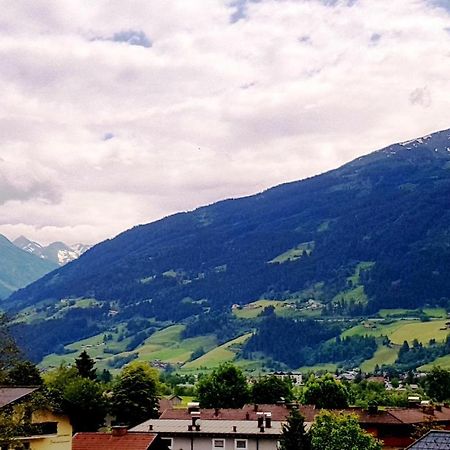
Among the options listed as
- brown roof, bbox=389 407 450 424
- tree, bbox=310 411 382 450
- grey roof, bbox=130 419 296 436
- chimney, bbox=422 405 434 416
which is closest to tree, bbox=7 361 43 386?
grey roof, bbox=130 419 296 436

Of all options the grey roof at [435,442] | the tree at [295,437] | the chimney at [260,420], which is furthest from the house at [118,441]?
the grey roof at [435,442]

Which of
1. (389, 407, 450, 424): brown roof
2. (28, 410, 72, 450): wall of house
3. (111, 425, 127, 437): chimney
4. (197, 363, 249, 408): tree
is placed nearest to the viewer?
(28, 410, 72, 450): wall of house

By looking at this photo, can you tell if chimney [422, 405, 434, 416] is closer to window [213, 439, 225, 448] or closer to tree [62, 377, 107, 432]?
window [213, 439, 225, 448]

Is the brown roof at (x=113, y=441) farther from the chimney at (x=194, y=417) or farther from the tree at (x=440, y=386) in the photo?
the tree at (x=440, y=386)

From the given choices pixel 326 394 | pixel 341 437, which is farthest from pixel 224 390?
pixel 341 437

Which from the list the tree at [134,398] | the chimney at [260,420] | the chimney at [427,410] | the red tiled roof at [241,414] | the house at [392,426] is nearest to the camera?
the chimney at [260,420]

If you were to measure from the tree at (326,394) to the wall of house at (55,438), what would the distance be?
6447cm

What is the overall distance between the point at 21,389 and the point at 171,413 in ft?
149

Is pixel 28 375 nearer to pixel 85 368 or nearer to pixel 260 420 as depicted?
pixel 85 368

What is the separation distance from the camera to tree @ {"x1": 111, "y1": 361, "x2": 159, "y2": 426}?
346ft

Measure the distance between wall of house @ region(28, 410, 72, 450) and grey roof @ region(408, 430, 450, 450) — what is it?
99.9ft

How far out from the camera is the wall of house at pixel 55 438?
198 feet

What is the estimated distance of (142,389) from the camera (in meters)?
109

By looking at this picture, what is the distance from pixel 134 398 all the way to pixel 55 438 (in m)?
46.5
